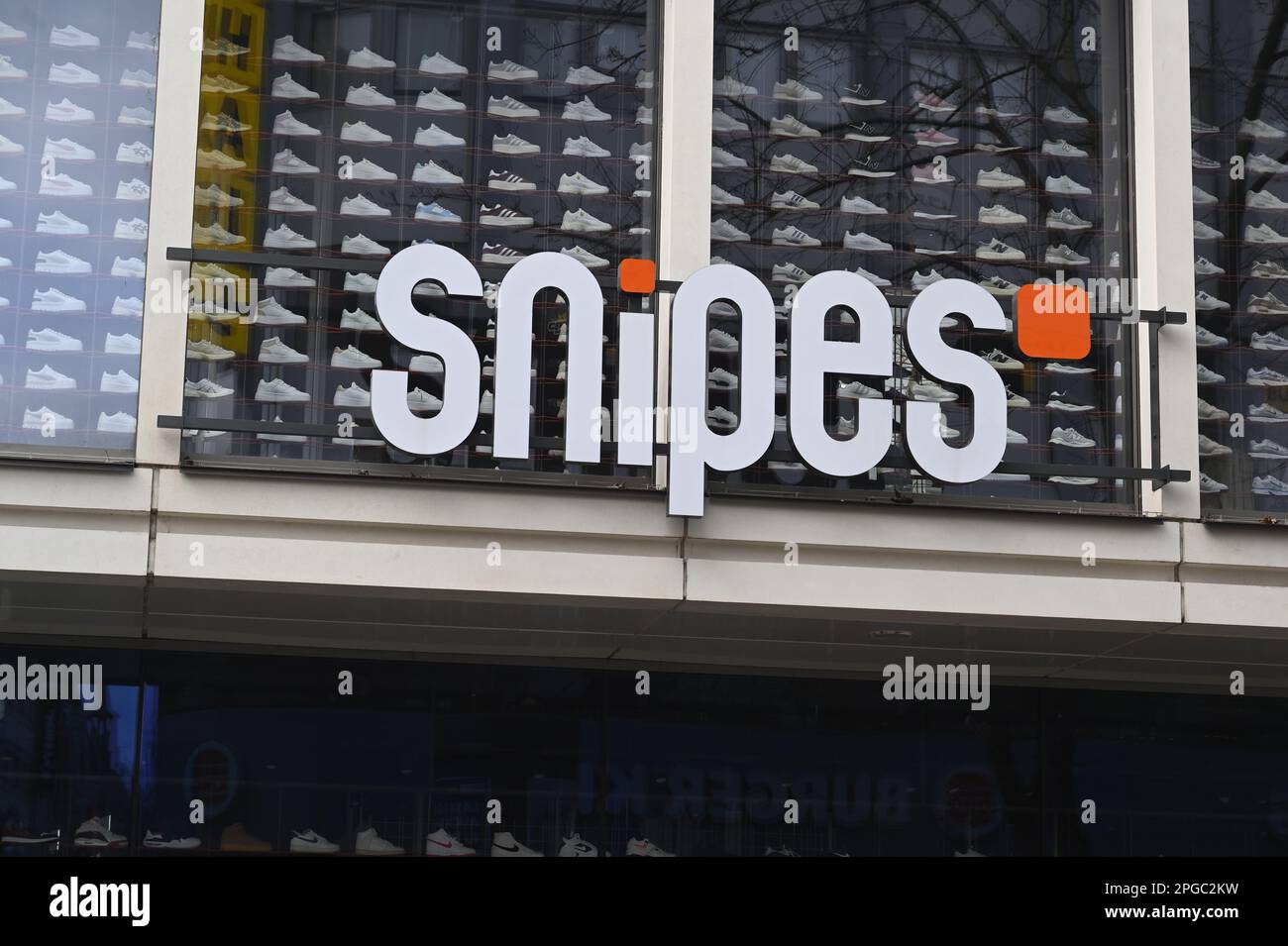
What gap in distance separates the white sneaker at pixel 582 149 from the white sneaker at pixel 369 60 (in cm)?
144

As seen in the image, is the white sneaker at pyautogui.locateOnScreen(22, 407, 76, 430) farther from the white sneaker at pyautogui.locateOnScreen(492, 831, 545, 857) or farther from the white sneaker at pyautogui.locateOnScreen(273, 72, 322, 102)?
the white sneaker at pyautogui.locateOnScreen(492, 831, 545, 857)

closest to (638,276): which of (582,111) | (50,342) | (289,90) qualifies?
(582,111)

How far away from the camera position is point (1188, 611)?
1135 cm

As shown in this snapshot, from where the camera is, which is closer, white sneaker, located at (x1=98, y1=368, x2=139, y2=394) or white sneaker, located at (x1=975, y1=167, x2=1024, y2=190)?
white sneaker, located at (x1=98, y1=368, x2=139, y2=394)

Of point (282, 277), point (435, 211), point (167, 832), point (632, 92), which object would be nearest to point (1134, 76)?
point (632, 92)

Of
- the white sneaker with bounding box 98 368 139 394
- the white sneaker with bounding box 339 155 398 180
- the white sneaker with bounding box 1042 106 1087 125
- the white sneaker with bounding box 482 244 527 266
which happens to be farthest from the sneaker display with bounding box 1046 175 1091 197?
the white sneaker with bounding box 98 368 139 394

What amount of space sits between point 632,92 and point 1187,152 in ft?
13.7

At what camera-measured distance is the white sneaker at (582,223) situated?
11859 mm

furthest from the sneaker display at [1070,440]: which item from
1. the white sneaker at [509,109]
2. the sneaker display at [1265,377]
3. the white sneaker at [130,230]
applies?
the white sneaker at [130,230]

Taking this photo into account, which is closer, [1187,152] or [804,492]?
[804,492]

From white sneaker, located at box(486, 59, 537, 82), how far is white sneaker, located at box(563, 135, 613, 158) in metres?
0.60

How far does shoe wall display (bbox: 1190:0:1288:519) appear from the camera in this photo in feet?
40.4

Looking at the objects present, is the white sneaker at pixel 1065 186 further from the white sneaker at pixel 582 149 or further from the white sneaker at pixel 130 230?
the white sneaker at pixel 130 230

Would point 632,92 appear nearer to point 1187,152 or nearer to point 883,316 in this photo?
point 883,316
